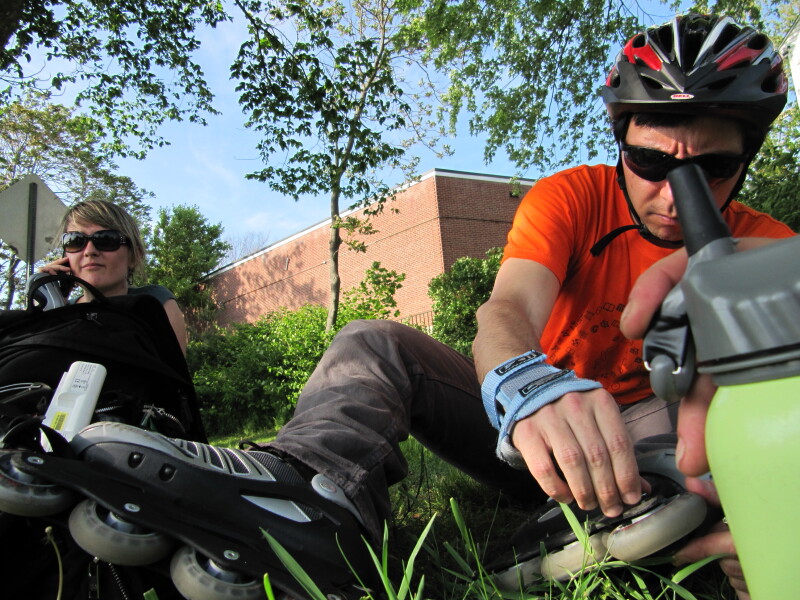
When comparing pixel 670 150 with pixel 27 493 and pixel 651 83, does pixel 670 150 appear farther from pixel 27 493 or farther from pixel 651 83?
pixel 27 493

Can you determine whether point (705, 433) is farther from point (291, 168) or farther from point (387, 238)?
point (387, 238)

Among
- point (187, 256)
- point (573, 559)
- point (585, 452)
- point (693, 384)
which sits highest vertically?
point (693, 384)

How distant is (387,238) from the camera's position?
28.7m

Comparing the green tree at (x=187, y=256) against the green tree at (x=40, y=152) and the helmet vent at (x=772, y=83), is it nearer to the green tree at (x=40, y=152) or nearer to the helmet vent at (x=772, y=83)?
the green tree at (x=40, y=152)

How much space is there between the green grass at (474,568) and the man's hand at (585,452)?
0.36m

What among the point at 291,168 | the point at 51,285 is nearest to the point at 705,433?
the point at 51,285

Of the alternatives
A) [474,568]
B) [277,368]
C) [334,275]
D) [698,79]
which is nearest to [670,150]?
[698,79]

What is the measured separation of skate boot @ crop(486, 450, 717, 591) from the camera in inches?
44.3

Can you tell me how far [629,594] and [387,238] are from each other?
27.7 meters

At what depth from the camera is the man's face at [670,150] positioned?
1789 millimetres

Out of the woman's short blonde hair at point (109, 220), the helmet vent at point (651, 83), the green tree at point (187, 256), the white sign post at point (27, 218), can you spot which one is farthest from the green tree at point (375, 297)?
the green tree at point (187, 256)

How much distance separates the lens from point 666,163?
5.77 ft

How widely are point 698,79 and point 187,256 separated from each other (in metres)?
39.0

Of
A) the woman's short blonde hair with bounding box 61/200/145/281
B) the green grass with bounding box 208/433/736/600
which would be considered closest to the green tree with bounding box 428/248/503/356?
the woman's short blonde hair with bounding box 61/200/145/281
